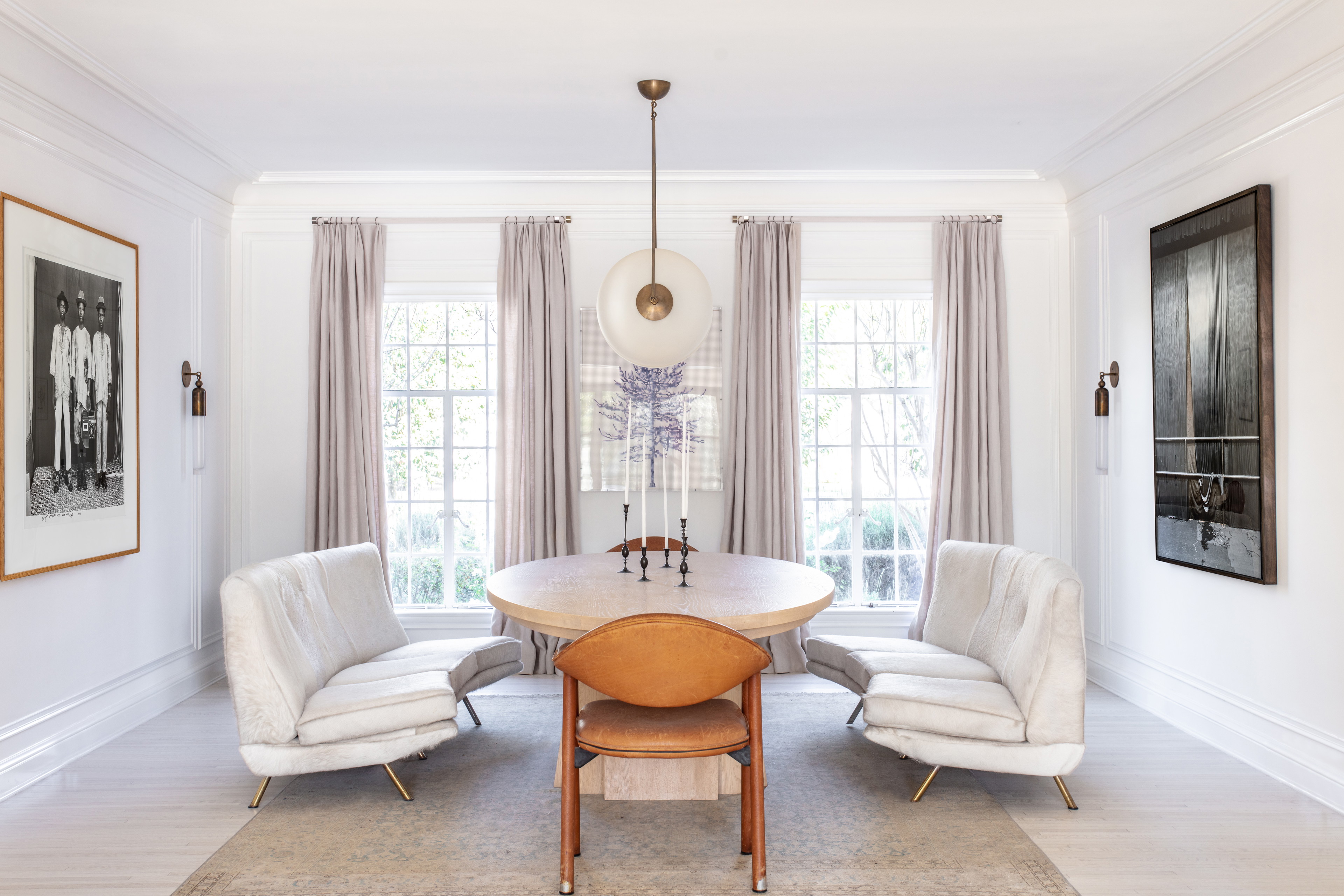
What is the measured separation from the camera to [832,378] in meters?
4.87

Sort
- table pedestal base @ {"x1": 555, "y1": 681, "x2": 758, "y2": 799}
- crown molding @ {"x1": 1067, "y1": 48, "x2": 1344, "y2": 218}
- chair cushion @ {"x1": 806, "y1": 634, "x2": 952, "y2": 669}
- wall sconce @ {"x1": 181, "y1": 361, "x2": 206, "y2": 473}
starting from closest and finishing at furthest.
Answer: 1. table pedestal base @ {"x1": 555, "y1": 681, "x2": 758, "y2": 799}
2. crown molding @ {"x1": 1067, "y1": 48, "x2": 1344, "y2": 218}
3. chair cushion @ {"x1": 806, "y1": 634, "x2": 952, "y2": 669}
4. wall sconce @ {"x1": 181, "y1": 361, "x2": 206, "y2": 473}

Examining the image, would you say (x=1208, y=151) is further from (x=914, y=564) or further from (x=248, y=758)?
(x=248, y=758)

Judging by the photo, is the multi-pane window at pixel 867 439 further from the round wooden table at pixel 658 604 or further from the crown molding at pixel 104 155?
the crown molding at pixel 104 155

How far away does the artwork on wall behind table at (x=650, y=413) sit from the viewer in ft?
15.0

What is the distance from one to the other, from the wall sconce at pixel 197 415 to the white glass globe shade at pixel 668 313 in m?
2.53

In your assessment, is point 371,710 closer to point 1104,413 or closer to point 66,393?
point 66,393

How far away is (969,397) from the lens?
4.57m

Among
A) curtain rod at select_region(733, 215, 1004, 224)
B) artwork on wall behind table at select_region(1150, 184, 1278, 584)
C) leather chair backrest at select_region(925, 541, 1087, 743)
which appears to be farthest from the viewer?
curtain rod at select_region(733, 215, 1004, 224)

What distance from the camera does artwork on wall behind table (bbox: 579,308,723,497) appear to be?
4.59m

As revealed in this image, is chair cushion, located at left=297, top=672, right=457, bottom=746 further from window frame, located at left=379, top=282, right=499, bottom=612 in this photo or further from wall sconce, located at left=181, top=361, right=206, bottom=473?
wall sconce, located at left=181, top=361, right=206, bottom=473

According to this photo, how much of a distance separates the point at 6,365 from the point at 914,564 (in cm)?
446

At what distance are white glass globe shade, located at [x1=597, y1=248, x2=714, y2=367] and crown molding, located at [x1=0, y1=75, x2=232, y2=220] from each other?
237cm

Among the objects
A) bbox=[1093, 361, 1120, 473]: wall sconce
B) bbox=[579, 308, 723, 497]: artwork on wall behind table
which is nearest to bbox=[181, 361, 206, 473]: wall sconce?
bbox=[579, 308, 723, 497]: artwork on wall behind table

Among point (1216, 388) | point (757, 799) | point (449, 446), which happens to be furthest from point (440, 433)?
point (1216, 388)
